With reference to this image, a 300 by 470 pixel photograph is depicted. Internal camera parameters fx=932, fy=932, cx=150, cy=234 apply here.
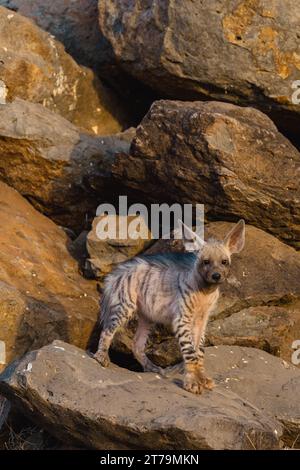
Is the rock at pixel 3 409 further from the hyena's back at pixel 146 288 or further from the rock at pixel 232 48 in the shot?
the rock at pixel 232 48

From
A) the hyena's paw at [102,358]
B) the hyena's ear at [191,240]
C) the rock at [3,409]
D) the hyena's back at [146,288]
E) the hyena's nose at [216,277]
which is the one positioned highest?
the hyena's ear at [191,240]

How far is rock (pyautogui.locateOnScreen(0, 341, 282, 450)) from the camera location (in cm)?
724

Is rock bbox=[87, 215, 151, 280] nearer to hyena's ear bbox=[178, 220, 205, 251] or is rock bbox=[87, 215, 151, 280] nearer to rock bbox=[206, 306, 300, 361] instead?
rock bbox=[206, 306, 300, 361]

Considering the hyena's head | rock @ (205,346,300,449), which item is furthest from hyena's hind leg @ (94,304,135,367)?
rock @ (205,346,300,449)

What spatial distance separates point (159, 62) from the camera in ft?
39.6

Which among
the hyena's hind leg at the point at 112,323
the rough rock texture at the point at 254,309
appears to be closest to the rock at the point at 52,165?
the rough rock texture at the point at 254,309

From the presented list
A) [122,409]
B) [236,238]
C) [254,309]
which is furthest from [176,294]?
[122,409]

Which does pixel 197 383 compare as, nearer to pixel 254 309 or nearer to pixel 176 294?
pixel 176 294

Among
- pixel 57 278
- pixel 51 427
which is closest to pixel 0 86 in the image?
pixel 57 278

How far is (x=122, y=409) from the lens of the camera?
7.49 meters

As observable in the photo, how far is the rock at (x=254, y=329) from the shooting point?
983 cm

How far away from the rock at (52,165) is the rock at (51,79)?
2.92 feet
